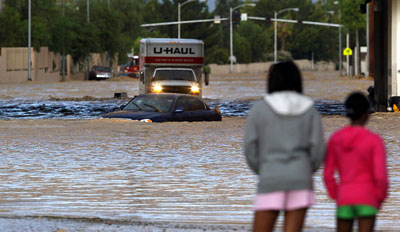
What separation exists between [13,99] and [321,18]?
153m

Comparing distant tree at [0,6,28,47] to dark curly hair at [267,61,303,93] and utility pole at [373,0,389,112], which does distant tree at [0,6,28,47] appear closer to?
utility pole at [373,0,389,112]

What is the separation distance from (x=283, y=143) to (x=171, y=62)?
107ft

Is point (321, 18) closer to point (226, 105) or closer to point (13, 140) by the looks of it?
point (226, 105)

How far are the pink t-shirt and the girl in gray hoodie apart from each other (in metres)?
0.16

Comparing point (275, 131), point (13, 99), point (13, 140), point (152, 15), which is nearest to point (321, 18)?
point (152, 15)

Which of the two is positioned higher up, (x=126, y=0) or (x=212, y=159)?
(x=126, y=0)

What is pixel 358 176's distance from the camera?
684 centimetres

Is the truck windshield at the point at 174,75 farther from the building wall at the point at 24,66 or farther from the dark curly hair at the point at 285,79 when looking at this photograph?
the building wall at the point at 24,66

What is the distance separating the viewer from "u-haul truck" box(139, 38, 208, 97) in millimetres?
38688

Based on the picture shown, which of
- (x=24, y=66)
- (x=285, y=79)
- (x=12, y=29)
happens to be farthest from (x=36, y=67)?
(x=285, y=79)

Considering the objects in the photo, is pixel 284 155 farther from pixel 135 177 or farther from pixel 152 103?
pixel 152 103

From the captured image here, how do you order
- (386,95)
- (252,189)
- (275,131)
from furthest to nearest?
(386,95), (252,189), (275,131)

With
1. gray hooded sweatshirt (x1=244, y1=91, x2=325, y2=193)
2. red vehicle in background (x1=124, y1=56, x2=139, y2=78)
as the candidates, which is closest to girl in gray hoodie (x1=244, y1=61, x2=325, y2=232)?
gray hooded sweatshirt (x1=244, y1=91, x2=325, y2=193)

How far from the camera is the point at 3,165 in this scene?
1670 cm
